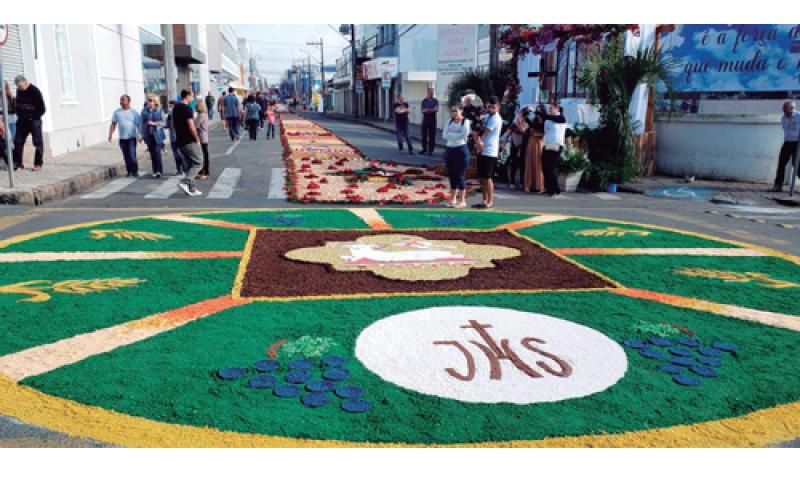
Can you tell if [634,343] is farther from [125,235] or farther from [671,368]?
[125,235]

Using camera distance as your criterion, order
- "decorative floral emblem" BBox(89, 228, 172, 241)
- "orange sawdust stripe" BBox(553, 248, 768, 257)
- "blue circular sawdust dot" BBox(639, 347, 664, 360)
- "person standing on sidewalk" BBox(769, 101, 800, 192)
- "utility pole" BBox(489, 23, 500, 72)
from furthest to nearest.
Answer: "utility pole" BBox(489, 23, 500, 72) < "person standing on sidewalk" BBox(769, 101, 800, 192) < "decorative floral emblem" BBox(89, 228, 172, 241) < "orange sawdust stripe" BBox(553, 248, 768, 257) < "blue circular sawdust dot" BBox(639, 347, 664, 360)

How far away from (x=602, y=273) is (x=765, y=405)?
2.77m

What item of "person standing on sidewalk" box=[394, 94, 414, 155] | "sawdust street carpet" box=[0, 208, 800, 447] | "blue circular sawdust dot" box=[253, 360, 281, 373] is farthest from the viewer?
A: "person standing on sidewalk" box=[394, 94, 414, 155]

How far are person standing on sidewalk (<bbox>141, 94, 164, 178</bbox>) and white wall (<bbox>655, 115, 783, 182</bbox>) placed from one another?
37.6ft

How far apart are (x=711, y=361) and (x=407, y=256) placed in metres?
3.29

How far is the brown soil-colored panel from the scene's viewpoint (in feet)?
17.9

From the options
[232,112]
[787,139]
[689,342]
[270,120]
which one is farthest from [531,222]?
[270,120]

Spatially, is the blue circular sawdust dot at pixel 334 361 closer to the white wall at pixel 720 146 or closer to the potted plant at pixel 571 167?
the potted plant at pixel 571 167

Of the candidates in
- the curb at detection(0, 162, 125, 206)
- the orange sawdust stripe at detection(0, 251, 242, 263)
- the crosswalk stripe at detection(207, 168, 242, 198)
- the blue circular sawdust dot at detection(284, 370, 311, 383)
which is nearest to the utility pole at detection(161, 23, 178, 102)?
the crosswalk stripe at detection(207, 168, 242, 198)

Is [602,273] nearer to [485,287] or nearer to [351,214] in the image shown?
[485,287]

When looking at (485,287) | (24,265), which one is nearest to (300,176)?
(24,265)

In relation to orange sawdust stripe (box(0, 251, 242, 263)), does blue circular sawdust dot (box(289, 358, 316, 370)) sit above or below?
below

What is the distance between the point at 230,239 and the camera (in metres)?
7.40

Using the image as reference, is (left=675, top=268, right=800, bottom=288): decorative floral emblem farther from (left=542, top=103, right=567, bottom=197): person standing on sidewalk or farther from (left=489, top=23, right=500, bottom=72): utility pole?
(left=489, top=23, right=500, bottom=72): utility pole
